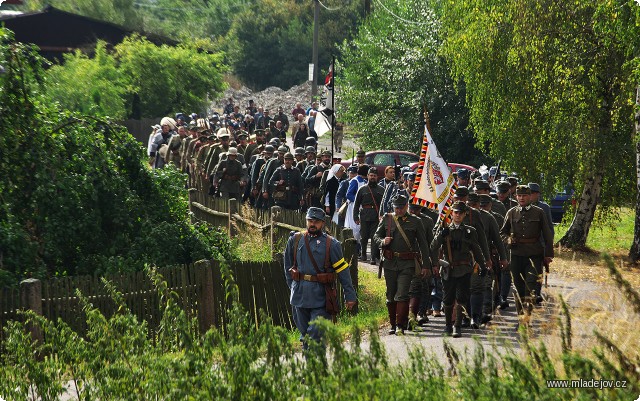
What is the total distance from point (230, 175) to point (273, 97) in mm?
52035

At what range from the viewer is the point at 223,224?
22.5 metres

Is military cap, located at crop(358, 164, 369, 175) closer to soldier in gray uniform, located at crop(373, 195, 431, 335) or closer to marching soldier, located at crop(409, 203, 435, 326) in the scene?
marching soldier, located at crop(409, 203, 435, 326)

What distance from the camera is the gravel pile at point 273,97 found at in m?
73.8

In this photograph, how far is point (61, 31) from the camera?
180 ft

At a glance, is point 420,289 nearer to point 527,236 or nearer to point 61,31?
point 527,236

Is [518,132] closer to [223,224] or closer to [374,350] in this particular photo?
[223,224]

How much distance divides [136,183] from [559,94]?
333 inches

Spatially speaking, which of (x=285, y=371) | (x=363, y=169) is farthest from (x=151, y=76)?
(x=285, y=371)

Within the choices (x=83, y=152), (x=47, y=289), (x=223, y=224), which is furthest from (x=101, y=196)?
(x=223, y=224)

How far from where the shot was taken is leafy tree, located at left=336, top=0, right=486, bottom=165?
34156 mm

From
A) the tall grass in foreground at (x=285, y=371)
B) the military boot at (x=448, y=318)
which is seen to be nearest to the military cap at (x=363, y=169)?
the military boot at (x=448, y=318)

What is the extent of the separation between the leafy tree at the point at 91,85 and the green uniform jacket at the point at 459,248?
27.3 meters

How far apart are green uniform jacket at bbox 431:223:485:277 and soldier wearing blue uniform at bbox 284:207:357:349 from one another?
2174mm

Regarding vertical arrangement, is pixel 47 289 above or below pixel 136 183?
below
